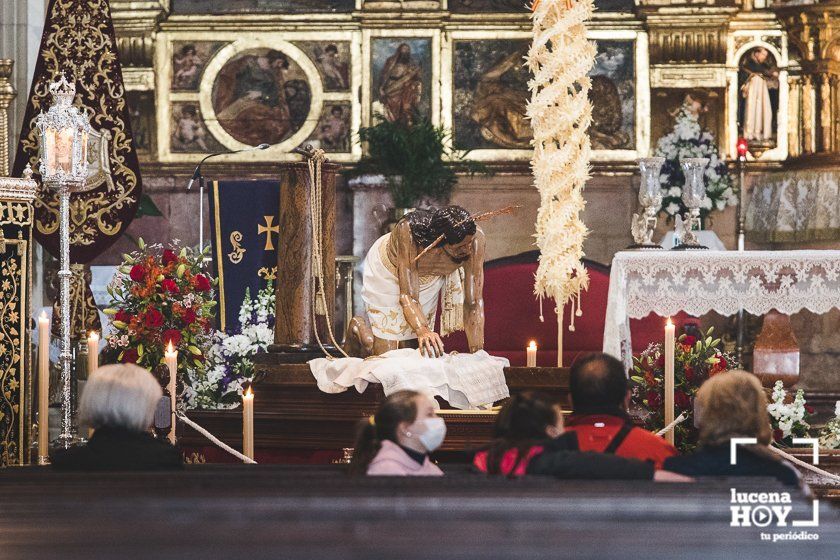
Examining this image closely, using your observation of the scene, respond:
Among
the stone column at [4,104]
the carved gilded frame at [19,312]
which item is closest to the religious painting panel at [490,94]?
the stone column at [4,104]

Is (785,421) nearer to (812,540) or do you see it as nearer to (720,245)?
(812,540)

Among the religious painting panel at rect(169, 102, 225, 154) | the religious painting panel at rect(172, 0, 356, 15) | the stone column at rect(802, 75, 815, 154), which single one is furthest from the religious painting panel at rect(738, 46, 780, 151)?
the religious painting panel at rect(169, 102, 225, 154)

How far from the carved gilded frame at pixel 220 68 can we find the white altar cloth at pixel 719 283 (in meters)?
4.72

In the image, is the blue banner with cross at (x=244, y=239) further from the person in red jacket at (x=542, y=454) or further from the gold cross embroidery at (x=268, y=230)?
the person in red jacket at (x=542, y=454)

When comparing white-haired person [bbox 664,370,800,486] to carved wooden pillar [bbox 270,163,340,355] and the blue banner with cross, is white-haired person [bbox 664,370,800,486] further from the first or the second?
the blue banner with cross

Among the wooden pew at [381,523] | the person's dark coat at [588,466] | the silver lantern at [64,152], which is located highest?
the silver lantern at [64,152]

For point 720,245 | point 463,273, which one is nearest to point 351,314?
point 720,245

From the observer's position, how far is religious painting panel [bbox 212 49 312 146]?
12.7m

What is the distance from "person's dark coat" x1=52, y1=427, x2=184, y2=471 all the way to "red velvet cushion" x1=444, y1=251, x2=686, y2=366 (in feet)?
21.1

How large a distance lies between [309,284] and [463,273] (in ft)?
2.80

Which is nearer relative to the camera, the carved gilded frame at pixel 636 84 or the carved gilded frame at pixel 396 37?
the carved gilded frame at pixel 636 84

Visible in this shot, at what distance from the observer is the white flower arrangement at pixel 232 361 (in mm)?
8438

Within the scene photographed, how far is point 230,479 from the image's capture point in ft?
12.1

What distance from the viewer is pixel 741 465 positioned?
4094 mm
